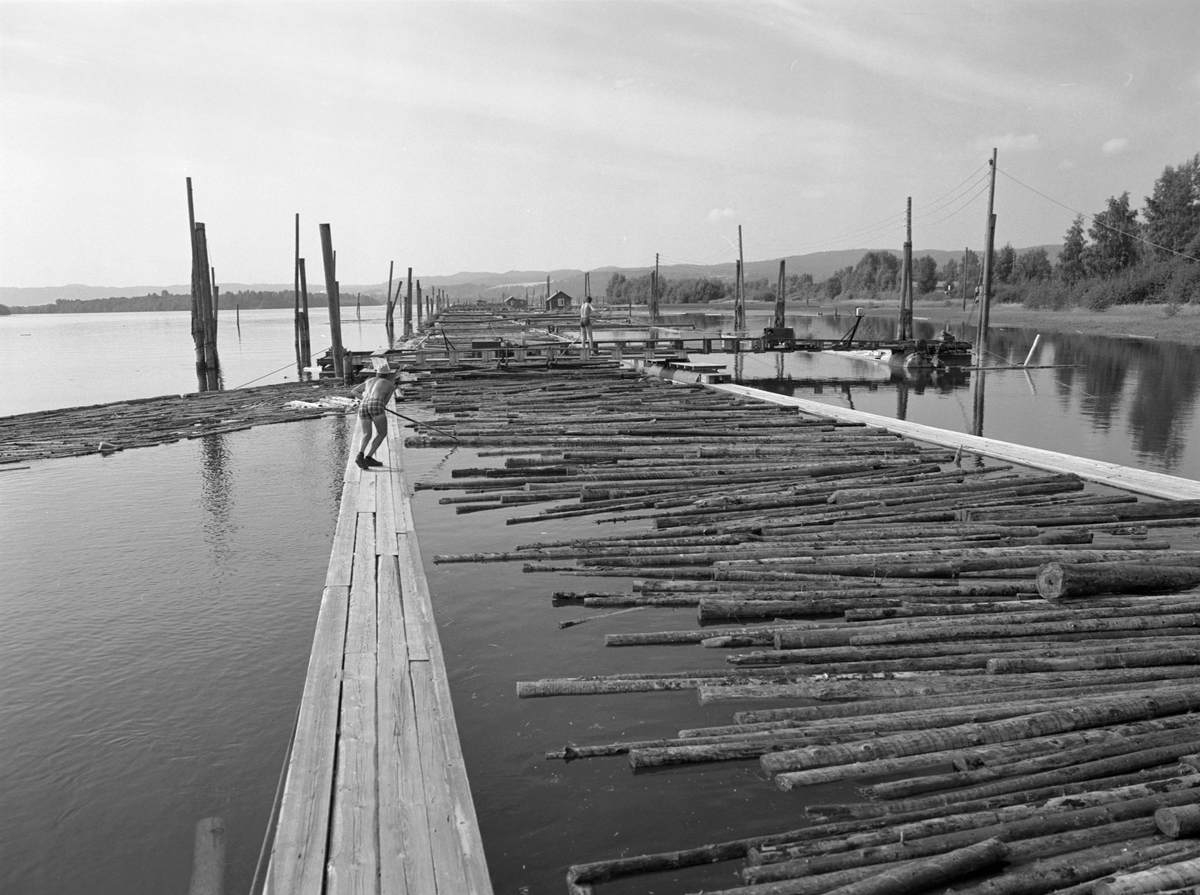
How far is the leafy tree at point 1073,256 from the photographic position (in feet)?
284

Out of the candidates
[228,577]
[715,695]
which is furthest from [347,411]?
[715,695]

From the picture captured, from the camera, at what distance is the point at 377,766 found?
489 cm

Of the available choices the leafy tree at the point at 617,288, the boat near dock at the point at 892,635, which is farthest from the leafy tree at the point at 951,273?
the boat near dock at the point at 892,635

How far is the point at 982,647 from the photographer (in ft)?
22.2

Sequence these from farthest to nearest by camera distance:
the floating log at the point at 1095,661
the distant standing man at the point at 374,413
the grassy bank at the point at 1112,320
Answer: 1. the grassy bank at the point at 1112,320
2. the distant standing man at the point at 374,413
3. the floating log at the point at 1095,661

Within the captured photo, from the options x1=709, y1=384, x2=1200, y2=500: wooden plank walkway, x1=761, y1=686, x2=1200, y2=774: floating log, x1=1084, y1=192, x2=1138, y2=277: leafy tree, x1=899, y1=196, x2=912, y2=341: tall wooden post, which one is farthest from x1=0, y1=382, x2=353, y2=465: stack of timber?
x1=1084, y1=192, x2=1138, y2=277: leafy tree

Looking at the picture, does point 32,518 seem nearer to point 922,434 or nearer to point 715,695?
point 715,695

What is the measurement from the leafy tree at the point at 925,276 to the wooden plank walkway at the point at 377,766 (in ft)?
396

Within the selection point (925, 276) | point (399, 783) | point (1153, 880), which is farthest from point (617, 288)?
point (1153, 880)

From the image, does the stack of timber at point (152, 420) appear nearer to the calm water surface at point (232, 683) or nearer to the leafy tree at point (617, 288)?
the calm water surface at point (232, 683)

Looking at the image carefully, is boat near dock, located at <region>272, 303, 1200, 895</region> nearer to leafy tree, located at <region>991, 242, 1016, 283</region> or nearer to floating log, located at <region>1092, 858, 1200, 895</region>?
floating log, located at <region>1092, 858, 1200, 895</region>

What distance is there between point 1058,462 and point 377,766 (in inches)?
483

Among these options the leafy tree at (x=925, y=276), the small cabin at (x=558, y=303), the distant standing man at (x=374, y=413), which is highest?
the leafy tree at (x=925, y=276)

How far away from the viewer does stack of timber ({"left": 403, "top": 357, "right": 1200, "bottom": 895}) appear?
4.31 m
